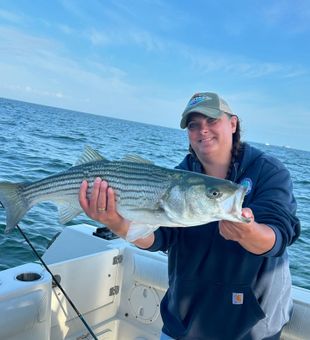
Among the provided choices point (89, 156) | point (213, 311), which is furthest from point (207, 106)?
point (213, 311)

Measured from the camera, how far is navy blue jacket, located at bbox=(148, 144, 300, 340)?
308 cm

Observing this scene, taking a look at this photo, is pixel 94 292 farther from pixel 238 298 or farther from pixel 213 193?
pixel 213 193

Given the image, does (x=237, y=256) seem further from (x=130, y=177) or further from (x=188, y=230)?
(x=130, y=177)

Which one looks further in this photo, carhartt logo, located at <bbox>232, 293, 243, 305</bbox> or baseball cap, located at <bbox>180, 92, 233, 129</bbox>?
baseball cap, located at <bbox>180, 92, 233, 129</bbox>

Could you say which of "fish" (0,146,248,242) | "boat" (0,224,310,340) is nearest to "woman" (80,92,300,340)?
"fish" (0,146,248,242)

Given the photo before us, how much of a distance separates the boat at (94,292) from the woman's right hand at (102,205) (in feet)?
3.05

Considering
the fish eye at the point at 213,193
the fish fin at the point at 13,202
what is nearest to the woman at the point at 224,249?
the fish eye at the point at 213,193

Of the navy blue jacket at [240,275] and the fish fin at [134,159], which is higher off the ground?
the fish fin at [134,159]

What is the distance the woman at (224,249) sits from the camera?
10.0ft

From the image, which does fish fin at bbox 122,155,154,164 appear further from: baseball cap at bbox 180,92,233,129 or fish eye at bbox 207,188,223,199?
fish eye at bbox 207,188,223,199

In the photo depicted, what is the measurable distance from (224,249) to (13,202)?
1.93 m

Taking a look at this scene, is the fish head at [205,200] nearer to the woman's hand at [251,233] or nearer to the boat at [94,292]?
the woman's hand at [251,233]

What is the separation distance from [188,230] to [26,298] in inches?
61.7

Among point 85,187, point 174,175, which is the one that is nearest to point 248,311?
point 174,175
